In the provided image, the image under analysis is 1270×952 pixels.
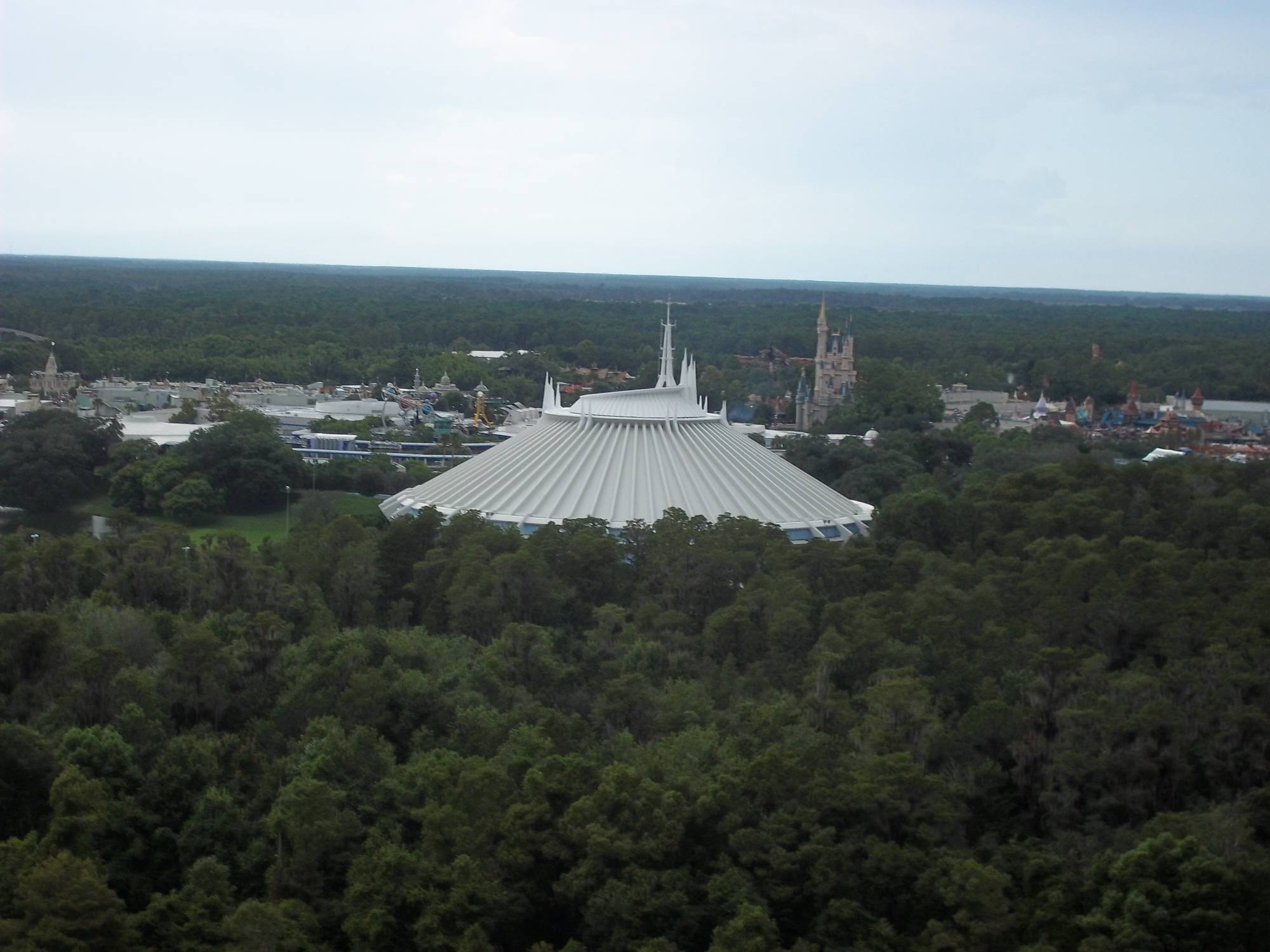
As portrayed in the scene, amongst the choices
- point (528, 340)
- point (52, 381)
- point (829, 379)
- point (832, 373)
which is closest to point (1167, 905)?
point (52, 381)

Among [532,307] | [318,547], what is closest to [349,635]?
[318,547]

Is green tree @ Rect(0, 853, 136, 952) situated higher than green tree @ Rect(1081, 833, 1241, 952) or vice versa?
green tree @ Rect(1081, 833, 1241, 952)

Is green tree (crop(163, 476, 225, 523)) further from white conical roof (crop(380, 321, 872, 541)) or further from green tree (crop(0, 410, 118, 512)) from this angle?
white conical roof (crop(380, 321, 872, 541))

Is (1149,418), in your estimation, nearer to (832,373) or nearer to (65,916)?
(832,373)

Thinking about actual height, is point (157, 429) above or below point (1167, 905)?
below

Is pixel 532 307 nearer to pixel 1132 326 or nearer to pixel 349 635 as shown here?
pixel 1132 326

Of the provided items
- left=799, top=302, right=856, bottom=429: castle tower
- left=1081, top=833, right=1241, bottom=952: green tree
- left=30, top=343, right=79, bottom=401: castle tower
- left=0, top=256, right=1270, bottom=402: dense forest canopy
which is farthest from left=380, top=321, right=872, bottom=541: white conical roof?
left=0, top=256, right=1270, bottom=402: dense forest canopy
